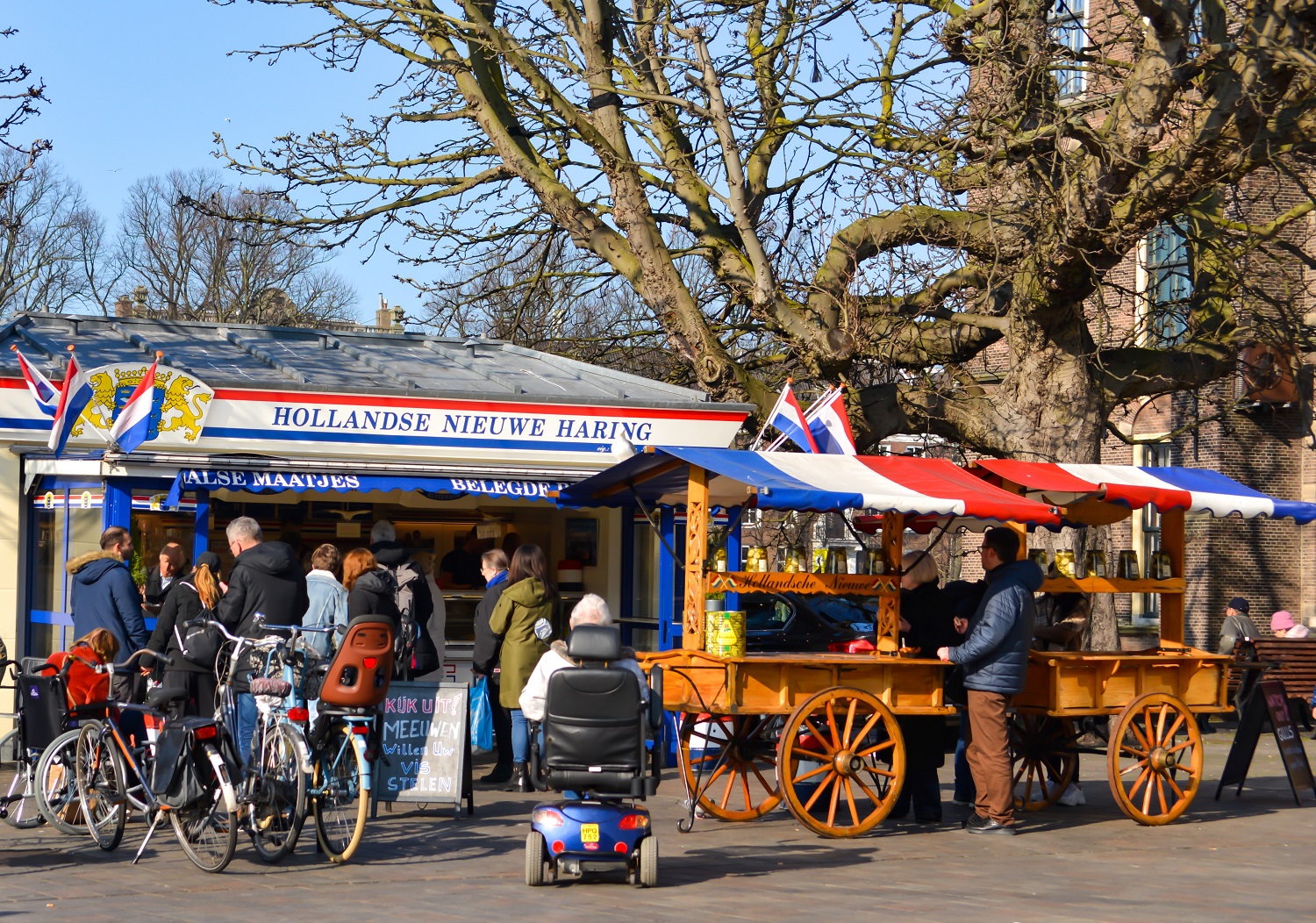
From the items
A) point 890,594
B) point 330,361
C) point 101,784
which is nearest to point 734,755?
point 890,594

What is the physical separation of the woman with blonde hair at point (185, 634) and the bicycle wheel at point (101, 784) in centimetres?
49

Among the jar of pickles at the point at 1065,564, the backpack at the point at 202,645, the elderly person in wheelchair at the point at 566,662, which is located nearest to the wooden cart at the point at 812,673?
the jar of pickles at the point at 1065,564

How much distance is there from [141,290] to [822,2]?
2731 centimetres

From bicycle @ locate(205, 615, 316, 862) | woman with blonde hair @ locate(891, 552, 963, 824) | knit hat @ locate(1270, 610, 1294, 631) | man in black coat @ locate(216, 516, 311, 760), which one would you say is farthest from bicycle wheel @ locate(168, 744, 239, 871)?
knit hat @ locate(1270, 610, 1294, 631)

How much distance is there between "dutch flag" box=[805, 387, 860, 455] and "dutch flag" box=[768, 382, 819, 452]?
0.27 ft

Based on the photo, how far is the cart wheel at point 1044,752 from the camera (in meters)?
11.0

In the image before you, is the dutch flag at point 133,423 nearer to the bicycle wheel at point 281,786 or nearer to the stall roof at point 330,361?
the stall roof at point 330,361

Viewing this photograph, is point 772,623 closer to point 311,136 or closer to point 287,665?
point 311,136

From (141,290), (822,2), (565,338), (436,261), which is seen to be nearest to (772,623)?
(565,338)

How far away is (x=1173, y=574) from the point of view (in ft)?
37.5

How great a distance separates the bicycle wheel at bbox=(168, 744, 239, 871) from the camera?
7.99 m

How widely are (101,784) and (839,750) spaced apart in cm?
414

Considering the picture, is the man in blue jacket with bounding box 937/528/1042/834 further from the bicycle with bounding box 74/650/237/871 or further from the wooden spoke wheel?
the bicycle with bounding box 74/650/237/871

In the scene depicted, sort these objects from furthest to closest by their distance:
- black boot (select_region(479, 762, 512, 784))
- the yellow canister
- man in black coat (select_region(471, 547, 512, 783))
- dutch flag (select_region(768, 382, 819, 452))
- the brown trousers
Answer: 1. dutch flag (select_region(768, 382, 819, 452))
2. black boot (select_region(479, 762, 512, 784))
3. man in black coat (select_region(471, 547, 512, 783))
4. the brown trousers
5. the yellow canister
